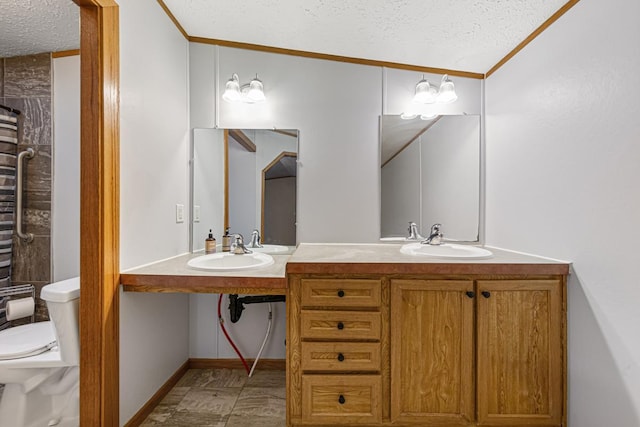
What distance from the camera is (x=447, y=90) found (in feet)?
6.56

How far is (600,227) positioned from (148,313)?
85.4 inches

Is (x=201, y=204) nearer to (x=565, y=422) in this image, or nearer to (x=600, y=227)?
(x=600, y=227)

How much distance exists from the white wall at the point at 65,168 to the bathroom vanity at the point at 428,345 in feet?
5.57

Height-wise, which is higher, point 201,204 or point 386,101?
point 386,101

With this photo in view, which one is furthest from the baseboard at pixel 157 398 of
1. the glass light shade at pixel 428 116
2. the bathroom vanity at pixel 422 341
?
the glass light shade at pixel 428 116

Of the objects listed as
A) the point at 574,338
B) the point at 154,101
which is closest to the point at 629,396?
the point at 574,338

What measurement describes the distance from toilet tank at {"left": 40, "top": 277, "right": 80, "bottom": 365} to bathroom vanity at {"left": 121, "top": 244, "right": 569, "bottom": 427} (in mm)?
204

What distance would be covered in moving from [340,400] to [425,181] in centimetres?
143

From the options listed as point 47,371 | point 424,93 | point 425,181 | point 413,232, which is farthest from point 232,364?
point 424,93

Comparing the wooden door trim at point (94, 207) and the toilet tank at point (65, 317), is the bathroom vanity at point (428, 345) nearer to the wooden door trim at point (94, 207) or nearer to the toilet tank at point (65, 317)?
the wooden door trim at point (94, 207)

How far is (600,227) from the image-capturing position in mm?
1237

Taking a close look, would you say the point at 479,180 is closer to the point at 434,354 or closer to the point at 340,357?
the point at 434,354

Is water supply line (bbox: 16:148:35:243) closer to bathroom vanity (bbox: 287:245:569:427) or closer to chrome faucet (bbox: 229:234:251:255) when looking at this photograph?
chrome faucet (bbox: 229:234:251:255)

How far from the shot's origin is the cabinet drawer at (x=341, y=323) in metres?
1.39
